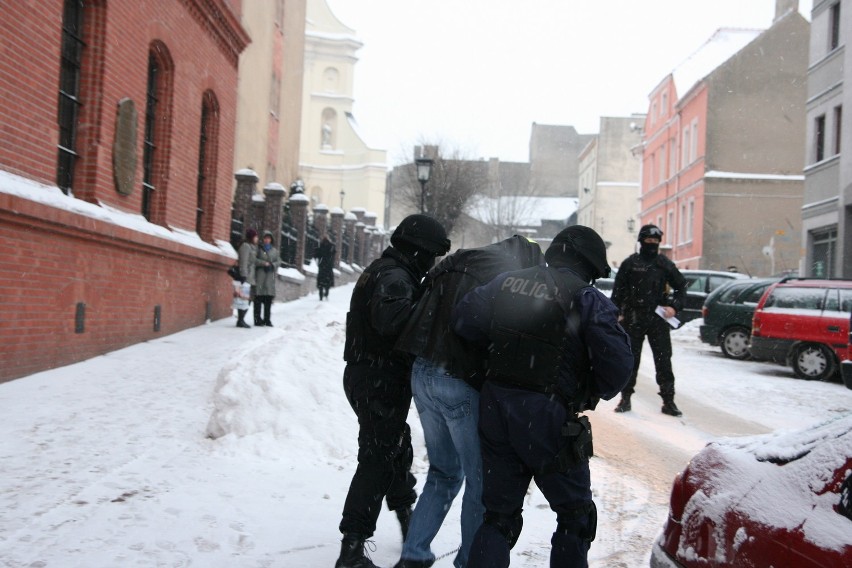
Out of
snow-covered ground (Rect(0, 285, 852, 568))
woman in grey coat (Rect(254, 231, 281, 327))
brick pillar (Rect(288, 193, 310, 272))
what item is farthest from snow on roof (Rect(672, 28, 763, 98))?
snow-covered ground (Rect(0, 285, 852, 568))

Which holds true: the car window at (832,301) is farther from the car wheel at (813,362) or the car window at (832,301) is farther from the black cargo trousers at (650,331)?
the black cargo trousers at (650,331)

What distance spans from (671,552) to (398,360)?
149cm

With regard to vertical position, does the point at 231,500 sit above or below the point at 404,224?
below

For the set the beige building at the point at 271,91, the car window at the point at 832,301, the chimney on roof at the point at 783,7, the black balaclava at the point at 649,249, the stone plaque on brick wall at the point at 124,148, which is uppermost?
the chimney on roof at the point at 783,7

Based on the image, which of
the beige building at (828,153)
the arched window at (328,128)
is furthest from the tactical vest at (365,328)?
the arched window at (328,128)

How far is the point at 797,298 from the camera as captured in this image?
13367 mm

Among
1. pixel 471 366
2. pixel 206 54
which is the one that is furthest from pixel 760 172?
pixel 471 366

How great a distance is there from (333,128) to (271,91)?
22.3 m

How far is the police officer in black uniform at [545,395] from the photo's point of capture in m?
3.21

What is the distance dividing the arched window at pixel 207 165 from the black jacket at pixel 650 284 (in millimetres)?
8711

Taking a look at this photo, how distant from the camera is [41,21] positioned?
7.88 metres

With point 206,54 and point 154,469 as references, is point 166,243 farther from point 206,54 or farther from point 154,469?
point 154,469

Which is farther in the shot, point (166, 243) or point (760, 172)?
point (760, 172)

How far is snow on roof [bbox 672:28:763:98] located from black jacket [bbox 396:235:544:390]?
35156 millimetres
